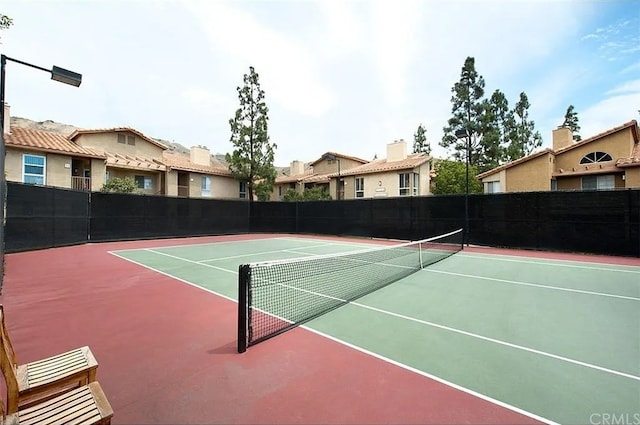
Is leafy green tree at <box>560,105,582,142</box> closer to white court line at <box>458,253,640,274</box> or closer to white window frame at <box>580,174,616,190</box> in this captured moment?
white window frame at <box>580,174,616,190</box>

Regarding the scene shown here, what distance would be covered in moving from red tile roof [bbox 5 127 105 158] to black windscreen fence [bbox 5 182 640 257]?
6425mm

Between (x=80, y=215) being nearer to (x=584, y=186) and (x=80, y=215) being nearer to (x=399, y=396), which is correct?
(x=399, y=396)

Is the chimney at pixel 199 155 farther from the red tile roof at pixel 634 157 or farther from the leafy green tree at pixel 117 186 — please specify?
the red tile roof at pixel 634 157

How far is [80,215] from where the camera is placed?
13.9m

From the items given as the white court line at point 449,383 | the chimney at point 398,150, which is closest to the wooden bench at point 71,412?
the white court line at point 449,383

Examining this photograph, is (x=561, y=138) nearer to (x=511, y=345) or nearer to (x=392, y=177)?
(x=392, y=177)

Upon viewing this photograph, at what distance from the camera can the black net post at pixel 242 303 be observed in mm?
3531

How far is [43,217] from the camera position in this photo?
11.5 metres

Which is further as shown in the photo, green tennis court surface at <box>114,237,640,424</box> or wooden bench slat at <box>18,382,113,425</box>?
green tennis court surface at <box>114,237,640,424</box>

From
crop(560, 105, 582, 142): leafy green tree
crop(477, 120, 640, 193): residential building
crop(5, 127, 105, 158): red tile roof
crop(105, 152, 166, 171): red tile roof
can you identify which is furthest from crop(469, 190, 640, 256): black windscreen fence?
crop(560, 105, 582, 142): leafy green tree

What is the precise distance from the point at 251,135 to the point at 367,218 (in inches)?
553

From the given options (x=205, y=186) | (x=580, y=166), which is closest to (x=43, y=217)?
(x=205, y=186)

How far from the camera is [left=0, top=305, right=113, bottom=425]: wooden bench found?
6.05 feet

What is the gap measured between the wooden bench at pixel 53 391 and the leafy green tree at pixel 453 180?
83.8 ft
